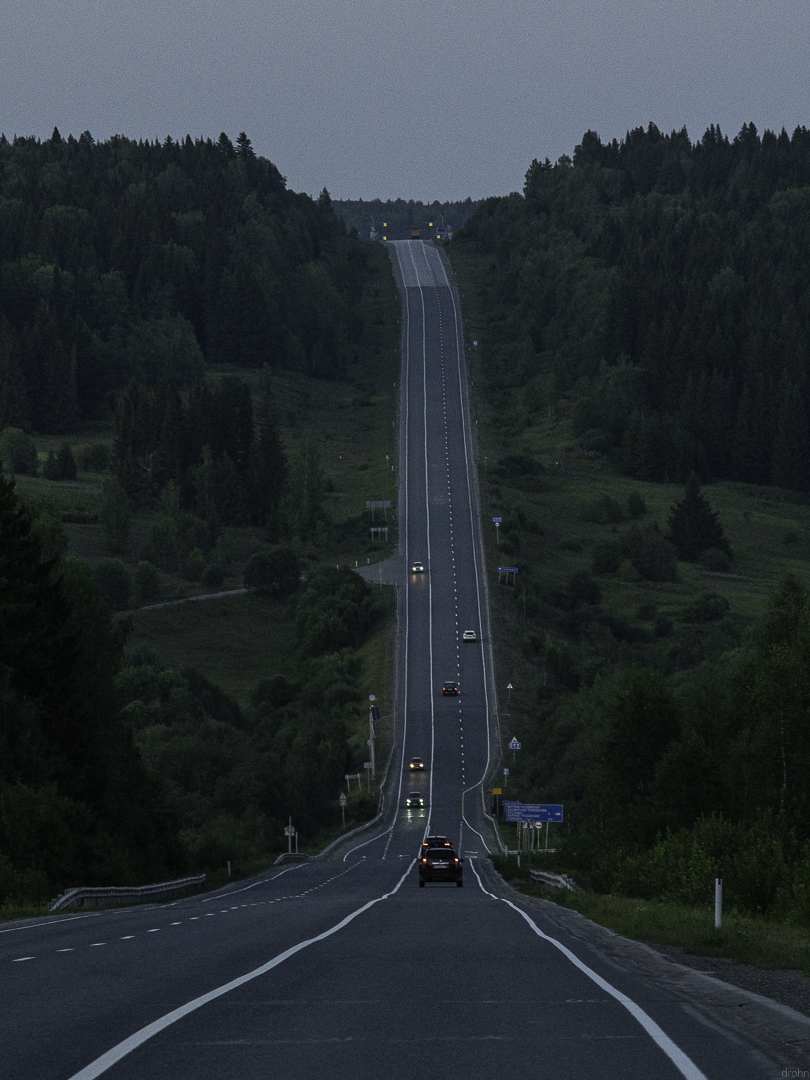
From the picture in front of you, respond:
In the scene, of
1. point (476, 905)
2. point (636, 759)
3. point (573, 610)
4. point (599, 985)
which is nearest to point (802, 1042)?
point (599, 985)

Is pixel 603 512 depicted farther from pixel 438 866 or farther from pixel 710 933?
pixel 710 933

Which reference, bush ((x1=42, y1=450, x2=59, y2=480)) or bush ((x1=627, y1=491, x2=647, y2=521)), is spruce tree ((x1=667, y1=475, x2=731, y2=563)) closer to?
bush ((x1=627, y1=491, x2=647, y2=521))

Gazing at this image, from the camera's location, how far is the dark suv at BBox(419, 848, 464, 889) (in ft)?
164

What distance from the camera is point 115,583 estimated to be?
134000 millimetres

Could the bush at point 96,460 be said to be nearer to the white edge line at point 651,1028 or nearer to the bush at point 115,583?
the bush at point 115,583

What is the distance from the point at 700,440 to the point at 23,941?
18317 centimetres

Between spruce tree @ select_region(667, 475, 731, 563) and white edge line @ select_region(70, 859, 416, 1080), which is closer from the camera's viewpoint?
white edge line @ select_region(70, 859, 416, 1080)

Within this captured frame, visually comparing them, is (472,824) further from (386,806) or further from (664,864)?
(664,864)

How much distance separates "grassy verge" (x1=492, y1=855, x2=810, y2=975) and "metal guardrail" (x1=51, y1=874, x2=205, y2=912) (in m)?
12.3

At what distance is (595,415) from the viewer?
199m

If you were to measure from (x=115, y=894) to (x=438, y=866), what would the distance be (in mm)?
15346

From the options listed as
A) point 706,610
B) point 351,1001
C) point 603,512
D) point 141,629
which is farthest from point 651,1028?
point 603,512

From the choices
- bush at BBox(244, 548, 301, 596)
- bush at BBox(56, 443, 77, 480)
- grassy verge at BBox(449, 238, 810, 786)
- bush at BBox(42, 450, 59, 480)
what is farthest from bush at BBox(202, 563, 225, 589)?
bush at BBox(56, 443, 77, 480)

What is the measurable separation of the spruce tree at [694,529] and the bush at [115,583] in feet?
208
